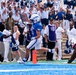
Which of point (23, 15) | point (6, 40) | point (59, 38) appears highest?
point (23, 15)

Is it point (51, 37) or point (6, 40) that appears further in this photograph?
point (51, 37)

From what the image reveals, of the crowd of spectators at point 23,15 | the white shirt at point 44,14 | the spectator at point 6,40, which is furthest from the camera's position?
the white shirt at point 44,14

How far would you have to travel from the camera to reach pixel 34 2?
20969mm

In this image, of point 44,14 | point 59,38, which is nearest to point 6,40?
point 59,38

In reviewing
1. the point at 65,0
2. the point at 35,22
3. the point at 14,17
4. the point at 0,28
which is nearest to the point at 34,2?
the point at 65,0

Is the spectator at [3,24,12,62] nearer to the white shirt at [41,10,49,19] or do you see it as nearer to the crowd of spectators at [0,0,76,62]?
the crowd of spectators at [0,0,76,62]

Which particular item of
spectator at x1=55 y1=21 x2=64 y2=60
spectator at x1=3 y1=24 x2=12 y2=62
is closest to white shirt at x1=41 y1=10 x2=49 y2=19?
spectator at x1=55 y1=21 x2=64 y2=60

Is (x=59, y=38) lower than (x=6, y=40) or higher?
lower

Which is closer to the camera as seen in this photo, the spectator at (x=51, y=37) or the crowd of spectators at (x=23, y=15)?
the spectator at (x=51, y=37)

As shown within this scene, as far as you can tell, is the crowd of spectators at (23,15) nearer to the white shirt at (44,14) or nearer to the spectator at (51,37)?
the white shirt at (44,14)

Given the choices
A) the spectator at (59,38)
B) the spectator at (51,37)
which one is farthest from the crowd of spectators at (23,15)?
the spectator at (51,37)

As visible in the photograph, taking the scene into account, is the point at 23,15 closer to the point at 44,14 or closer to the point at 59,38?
the point at 44,14

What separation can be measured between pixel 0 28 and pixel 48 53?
2556 mm

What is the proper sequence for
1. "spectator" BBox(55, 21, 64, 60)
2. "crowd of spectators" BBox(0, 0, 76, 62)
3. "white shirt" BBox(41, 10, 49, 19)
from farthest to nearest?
"white shirt" BBox(41, 10, 49, 19) → "crowd of spectators" BBox(0, 0, 76, 62) → "spectator" BBox(55, 21, 64, 60)
